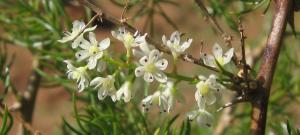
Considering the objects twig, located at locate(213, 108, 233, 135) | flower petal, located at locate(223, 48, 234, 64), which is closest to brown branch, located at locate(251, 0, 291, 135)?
flower petal, located at locate(223, 48, 234, 64)

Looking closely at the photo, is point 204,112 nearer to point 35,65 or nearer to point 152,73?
point 152,73

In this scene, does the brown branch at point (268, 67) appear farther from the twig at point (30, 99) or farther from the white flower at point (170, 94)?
the twig at point (30, 99)

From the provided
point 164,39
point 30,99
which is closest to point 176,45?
point 164,39

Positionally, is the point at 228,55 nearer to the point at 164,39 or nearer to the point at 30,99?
the point at 164,39

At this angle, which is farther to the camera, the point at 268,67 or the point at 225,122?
the point at 225,122

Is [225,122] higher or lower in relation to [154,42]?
lower

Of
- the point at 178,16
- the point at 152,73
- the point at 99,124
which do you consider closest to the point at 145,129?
the point at 99,124

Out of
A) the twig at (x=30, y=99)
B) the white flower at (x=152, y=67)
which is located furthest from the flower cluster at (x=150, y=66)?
→ the twig at (x=30, y=99)
